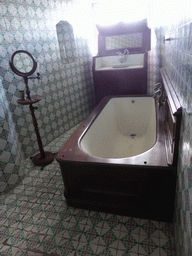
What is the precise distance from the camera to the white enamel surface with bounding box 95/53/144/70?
3481 millimetres

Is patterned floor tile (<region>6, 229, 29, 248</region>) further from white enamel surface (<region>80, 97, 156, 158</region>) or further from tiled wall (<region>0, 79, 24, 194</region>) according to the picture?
white enamel surface (<region>80, 97, 156, 158</region>)

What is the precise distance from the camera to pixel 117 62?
373 cm

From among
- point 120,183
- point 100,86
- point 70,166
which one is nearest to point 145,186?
point 120,183

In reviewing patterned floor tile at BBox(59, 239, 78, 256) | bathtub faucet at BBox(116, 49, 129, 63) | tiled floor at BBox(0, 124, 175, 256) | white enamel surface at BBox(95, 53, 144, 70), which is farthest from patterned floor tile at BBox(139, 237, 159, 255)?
bathtub faucet at BBox(116, 49, 129, 63)

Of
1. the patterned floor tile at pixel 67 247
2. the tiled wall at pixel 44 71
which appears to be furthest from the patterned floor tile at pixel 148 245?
the tiled wall at pixel 44 71

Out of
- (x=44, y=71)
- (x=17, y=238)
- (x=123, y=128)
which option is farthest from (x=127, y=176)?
(x=44, y=71)

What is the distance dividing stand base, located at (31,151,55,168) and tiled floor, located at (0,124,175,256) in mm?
500

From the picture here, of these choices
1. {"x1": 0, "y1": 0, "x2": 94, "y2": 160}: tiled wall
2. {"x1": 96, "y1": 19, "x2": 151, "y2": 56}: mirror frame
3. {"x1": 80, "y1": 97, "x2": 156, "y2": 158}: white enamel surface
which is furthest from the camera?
{"x1": 96, "y1": 19, "x2": 151, "y2": 56}: mirror frame

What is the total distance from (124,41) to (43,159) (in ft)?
8.37

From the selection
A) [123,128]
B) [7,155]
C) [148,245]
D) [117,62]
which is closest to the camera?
[148,245]

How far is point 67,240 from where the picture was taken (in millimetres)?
1438

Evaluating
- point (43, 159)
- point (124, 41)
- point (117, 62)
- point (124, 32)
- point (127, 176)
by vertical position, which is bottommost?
→ point (43, 159)

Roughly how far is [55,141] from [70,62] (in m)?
1.31

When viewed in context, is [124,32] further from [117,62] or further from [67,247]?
[67,247]
